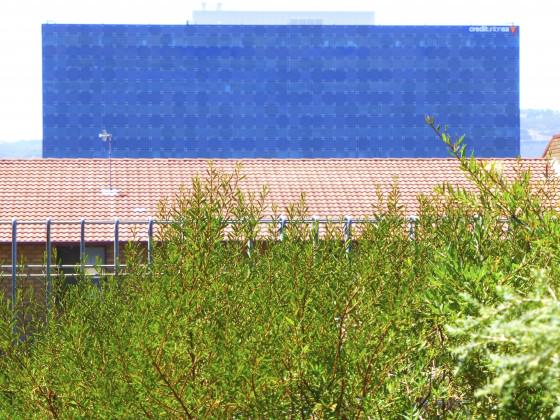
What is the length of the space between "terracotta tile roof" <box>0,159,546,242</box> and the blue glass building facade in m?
48.8

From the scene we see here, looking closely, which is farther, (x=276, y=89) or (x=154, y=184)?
(x=276, y=89)

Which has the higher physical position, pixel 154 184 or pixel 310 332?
pixel 154 184

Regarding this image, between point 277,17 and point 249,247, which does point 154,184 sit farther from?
point 277,17

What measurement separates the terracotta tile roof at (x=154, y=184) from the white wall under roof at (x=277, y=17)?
2813 inches

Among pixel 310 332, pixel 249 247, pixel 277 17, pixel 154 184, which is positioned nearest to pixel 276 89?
pixel 277 17

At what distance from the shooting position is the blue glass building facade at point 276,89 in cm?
8350

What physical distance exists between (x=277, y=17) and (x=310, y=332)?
102m

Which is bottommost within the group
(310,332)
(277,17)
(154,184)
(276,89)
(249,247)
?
(310,332)

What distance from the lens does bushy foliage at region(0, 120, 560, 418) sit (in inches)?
181

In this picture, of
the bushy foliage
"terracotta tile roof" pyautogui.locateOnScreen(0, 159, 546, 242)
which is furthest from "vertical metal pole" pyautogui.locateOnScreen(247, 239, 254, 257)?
"terracotta tile roof" pyautogui.locateOnScreen(0, 159, 546, 242)

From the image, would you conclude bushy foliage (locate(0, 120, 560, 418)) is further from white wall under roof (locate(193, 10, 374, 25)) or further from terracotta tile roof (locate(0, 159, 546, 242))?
white wall under roof (locate(193, 10, 374, 25))

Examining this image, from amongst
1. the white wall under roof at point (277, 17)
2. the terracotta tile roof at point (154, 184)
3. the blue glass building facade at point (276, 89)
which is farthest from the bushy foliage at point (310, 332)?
the white wall under roof at point (277, 17)

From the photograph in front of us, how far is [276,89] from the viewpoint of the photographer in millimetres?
84438

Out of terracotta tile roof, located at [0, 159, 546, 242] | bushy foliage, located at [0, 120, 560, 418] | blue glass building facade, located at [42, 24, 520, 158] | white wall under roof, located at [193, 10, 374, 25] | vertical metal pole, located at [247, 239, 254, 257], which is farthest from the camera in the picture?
white wall under roof, located at [193, 10, 374, 25]
